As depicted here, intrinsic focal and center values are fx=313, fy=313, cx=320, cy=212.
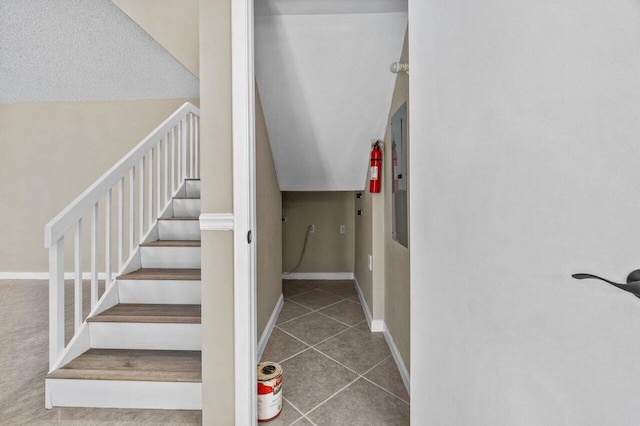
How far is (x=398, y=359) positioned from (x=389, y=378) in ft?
0.47

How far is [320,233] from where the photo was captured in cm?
430

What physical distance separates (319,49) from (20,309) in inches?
137

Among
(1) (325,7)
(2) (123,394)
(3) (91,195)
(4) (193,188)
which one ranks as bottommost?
(2) (123,394)

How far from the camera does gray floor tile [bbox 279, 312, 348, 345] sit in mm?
2467

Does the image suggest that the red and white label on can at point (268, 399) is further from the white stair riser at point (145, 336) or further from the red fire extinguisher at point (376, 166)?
the red fire extinguisher at point (376, 166)

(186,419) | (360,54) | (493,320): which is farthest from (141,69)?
(493,320)

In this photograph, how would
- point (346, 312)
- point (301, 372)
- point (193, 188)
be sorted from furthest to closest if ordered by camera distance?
point (193, 188) → point (346, 312) → point (301, 372)

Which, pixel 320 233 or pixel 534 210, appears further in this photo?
pixel 320 233

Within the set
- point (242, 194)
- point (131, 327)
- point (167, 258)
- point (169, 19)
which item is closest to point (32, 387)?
point (131, 327)

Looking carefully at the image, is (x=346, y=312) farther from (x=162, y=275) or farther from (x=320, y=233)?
(x=162, y=275)

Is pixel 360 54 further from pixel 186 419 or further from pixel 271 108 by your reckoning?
pixel 186 419

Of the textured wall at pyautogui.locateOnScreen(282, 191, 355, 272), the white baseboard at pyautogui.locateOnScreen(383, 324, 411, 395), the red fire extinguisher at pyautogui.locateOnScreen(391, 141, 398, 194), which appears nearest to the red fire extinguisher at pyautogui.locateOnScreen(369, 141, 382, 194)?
the red fire extinguisher at pyautogui.locateOnScreen(391, 141, 398, 194)

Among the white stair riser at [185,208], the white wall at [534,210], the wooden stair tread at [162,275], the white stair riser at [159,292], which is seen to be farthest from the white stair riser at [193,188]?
the white wall at [534,210]

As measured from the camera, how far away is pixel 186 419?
1562mm
